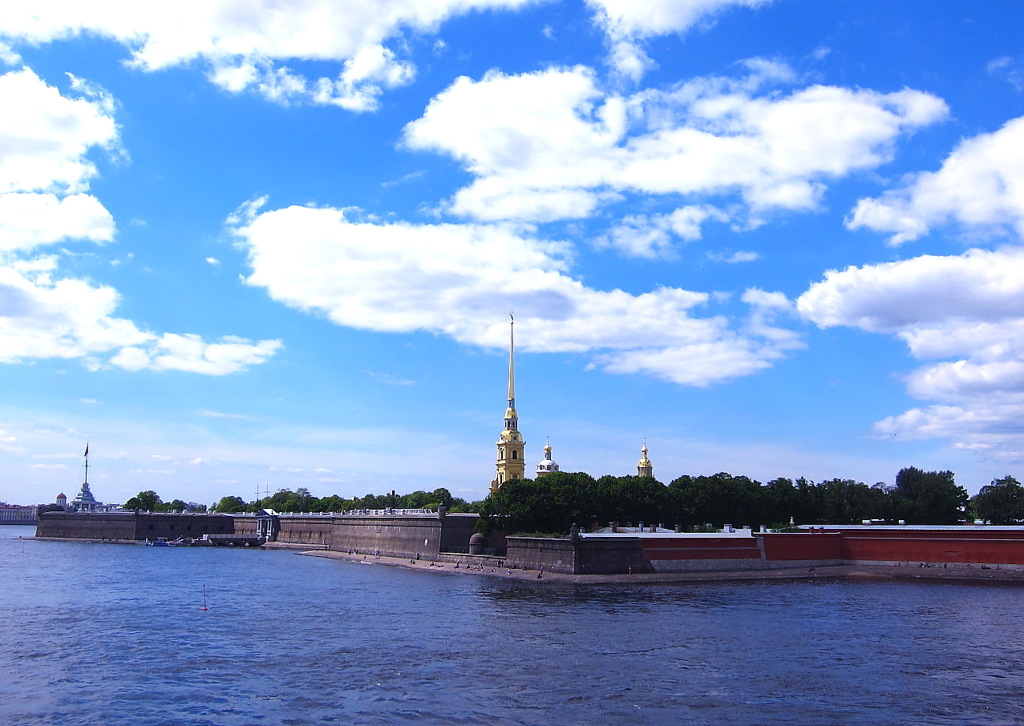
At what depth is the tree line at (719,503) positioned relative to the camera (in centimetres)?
6391

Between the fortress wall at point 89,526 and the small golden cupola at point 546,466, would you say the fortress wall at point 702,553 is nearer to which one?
the small golden cupola at point 546,466

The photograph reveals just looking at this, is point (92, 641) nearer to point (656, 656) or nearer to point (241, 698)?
point (241, 698)

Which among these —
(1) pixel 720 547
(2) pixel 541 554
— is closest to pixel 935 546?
(1) pixel 720 547

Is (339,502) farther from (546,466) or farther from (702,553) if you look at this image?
(702,553)

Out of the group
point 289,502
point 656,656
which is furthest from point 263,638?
point 289,502

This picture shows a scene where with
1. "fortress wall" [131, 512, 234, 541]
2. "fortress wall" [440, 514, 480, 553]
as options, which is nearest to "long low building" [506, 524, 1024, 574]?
"fortress wall" [440, 514, 480, 553]

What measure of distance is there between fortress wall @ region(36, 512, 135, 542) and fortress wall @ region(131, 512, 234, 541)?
4.31 ft

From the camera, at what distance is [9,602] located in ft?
141

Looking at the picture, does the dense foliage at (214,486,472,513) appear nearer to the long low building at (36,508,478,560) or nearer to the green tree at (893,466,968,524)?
the long low building at (36,508,478,560)

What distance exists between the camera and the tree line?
210 feet

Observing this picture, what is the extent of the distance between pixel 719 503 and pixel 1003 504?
76.6ft

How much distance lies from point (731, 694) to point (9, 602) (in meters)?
36.1

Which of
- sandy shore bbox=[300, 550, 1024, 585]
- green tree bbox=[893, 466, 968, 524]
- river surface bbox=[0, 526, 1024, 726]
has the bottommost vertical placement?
river surface bbox=[0, 526, 1024, 726]

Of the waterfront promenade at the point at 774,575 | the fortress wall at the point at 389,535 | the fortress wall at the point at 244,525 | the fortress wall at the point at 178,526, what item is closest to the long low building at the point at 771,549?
the waterfront promenade at the point at 774,575
